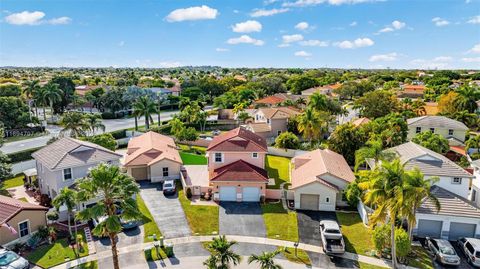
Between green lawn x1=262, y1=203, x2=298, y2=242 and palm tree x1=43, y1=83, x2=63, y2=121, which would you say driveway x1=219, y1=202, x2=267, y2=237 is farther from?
palm tree x1=43, y1=83, x2=63, y2=121

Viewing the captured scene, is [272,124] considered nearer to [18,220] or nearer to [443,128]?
[443,128]

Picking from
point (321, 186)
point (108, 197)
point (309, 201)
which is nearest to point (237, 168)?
point (309, 201)

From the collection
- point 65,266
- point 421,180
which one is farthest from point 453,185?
point 65,266

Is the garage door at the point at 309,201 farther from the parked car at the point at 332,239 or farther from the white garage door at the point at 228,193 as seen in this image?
the white garage door at the point at 228,193

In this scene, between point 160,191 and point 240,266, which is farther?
point 160,191

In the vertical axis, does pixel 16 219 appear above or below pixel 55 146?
below

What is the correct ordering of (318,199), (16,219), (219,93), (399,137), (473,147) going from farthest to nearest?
(219,93) < (473,147) < (399,137) < (318,199) < (16,219)

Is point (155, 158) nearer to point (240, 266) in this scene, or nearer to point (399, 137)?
point (240, 266)
